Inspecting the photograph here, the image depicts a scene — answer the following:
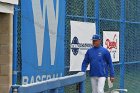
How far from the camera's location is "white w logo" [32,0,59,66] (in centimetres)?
771

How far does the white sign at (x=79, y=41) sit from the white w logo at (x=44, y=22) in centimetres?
90

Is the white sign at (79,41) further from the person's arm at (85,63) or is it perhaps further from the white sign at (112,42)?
the white sign at (112,42)

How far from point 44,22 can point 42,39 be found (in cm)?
32

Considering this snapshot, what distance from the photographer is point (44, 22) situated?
26.3ft

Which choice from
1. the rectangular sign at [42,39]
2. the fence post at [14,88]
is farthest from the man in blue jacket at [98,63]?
the fence post at [14,88]

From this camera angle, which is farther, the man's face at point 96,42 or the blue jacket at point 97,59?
the blue jacket at point 97,59

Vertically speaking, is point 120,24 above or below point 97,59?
above

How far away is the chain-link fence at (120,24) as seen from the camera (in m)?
9.65

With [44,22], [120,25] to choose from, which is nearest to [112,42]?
[120,25]

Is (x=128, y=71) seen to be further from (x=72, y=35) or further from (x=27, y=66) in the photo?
(x=27, y=66)

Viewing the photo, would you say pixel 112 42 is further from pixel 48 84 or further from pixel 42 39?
pixel 48 84

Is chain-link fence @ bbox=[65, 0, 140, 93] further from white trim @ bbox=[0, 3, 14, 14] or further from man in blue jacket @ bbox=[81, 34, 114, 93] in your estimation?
white trim @ bbox=[0, 3, 14, 14]

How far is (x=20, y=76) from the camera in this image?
23.9 ft

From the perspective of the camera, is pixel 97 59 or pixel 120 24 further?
pixel 120 24
